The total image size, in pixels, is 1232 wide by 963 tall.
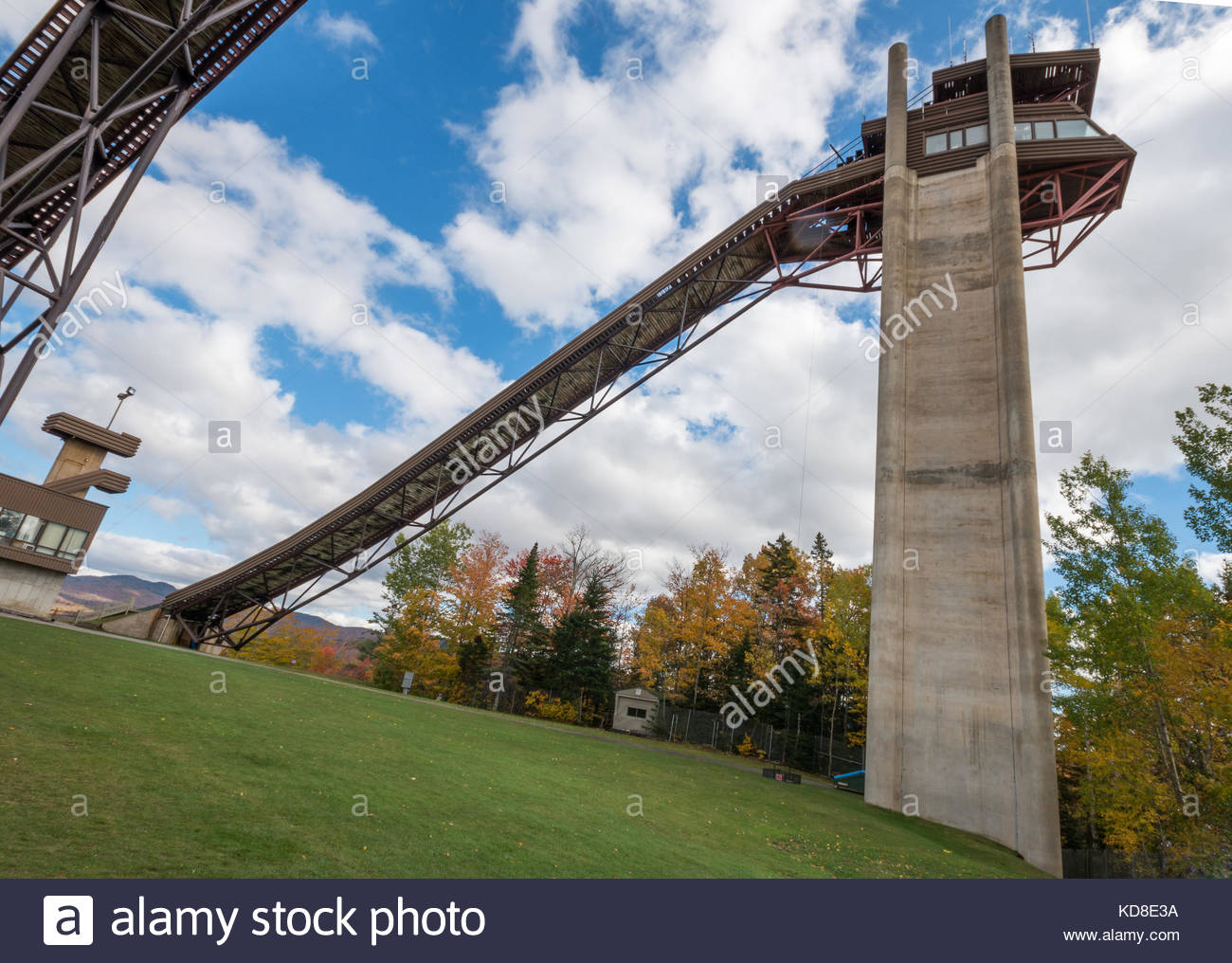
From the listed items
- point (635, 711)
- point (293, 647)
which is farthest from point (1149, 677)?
point (293, 647)

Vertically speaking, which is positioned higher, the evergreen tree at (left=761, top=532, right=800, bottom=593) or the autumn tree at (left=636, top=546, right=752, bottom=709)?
the evergreen tree at (left=761, top=532, right=800, bottom=593)

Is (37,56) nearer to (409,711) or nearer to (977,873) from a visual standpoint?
(409,711)

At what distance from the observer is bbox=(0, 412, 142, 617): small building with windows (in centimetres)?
2622

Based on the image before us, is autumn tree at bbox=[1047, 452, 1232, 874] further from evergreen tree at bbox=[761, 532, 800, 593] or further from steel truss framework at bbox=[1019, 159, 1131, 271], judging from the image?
evergreen tree at bbox=[761, 532, 800, 593]

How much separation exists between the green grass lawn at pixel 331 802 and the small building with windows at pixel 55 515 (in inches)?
611

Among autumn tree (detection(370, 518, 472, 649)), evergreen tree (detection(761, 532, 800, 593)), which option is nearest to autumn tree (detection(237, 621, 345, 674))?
autumn tree (detection(370, 518, 472, 649))

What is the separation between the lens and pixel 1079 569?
57.9ft

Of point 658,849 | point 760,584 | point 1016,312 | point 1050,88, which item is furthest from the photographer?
point 760,584

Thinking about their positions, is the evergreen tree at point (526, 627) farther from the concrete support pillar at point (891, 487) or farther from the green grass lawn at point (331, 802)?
the concrete support pillar at point (891, 487)

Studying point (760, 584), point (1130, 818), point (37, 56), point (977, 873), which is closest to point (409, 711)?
point (977, 873)

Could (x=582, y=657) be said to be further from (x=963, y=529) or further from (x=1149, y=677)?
(x=1149, y=677)

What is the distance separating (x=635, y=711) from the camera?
126 ft

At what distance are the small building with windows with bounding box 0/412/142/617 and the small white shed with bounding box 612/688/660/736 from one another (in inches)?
1186
